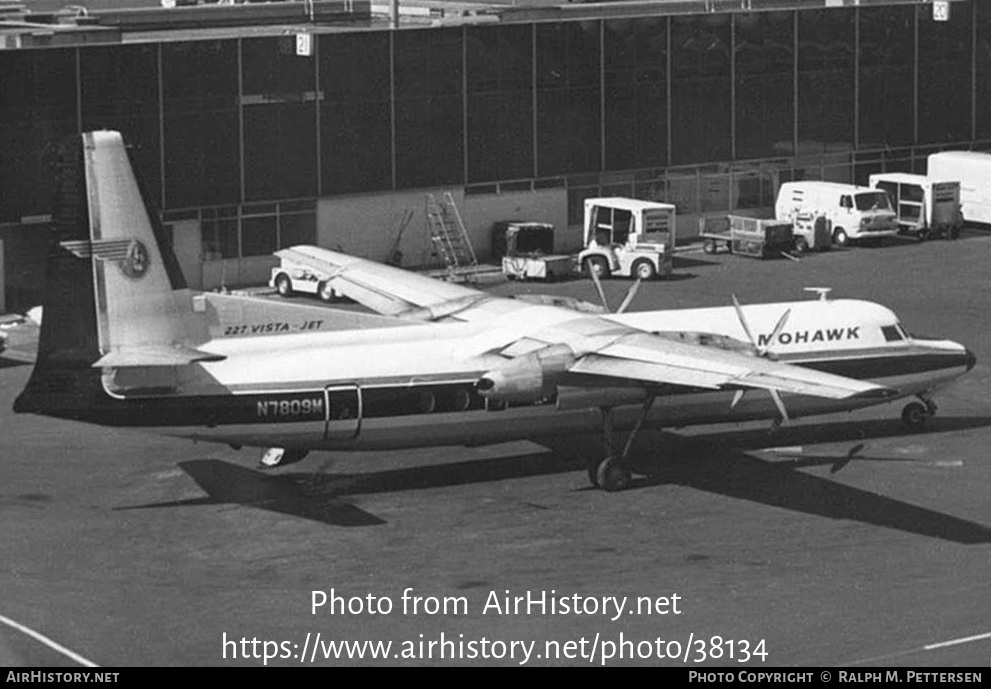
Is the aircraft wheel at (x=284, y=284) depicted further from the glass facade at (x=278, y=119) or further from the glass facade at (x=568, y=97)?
the glass facade at (x=568, y=97)

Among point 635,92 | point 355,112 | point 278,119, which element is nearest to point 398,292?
point 278,119

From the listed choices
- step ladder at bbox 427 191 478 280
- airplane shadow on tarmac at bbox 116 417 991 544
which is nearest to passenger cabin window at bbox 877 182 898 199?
step ladder at bbox 427 191 478 280

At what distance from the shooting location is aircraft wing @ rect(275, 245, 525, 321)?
53.8 meters

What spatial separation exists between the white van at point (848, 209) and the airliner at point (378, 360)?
109 ft

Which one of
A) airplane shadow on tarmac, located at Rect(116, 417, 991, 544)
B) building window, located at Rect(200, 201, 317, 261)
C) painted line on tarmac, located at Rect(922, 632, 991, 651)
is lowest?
painted line on tarmac, located at Rect(922, 632, 991, 651)

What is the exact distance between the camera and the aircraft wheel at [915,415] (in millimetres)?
56031

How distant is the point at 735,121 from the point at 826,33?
6.71 metres

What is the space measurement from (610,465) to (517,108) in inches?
1502

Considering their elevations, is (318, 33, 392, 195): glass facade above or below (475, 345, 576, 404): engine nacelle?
above

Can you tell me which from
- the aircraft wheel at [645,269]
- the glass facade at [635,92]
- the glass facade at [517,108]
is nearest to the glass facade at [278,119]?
the glass facade at [517,108]

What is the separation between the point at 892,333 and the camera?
180 ft

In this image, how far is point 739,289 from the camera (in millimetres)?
78250

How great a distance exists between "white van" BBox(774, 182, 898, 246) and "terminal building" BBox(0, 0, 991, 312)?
424 cm

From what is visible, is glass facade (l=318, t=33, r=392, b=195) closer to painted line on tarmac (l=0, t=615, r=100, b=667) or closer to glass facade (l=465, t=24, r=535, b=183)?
glass facade (l=465, t=24, r=535, b=183)
